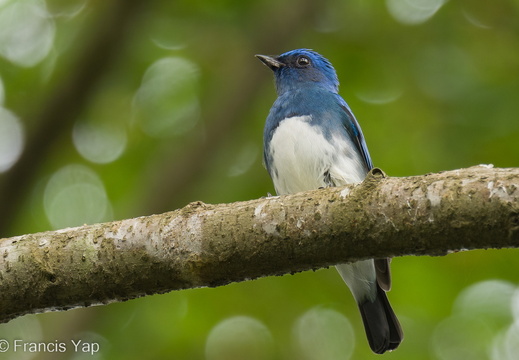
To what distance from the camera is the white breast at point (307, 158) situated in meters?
4.59

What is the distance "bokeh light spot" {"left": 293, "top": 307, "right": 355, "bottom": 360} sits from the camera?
5.91 metres

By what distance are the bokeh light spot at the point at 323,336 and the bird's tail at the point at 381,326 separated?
1349 millimetres

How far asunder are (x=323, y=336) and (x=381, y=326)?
152 centimetres

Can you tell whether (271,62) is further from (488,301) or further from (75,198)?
(488,301)

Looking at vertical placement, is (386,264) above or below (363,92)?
below

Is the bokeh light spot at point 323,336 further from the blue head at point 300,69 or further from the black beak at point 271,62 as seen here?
the black beak at point 271,62

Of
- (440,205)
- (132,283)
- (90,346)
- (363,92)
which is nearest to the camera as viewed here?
(440,205)

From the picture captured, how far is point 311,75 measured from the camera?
223 inches

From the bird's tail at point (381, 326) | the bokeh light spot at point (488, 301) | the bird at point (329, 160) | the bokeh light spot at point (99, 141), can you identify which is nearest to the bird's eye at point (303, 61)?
the bird at point (329, 160)

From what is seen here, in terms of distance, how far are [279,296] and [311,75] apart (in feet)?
5.57

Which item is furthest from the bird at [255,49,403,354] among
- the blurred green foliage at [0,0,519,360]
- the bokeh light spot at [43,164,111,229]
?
the bokeh light spot at [43,164,111,229]

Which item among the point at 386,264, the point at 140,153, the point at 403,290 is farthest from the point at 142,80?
the point at 386,264

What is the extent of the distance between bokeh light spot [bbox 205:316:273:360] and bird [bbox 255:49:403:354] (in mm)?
1385

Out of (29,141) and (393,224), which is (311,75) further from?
(393,224)
